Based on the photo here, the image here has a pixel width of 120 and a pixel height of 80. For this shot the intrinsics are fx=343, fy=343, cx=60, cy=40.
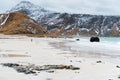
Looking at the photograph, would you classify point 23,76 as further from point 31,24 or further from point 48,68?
point 31,24

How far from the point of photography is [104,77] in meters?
17.6

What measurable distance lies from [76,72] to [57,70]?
4.20 ft

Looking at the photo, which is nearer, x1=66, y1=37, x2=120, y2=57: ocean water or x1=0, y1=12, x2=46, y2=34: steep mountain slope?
x1=66, y1=37, x2=120, y2=57: ocean water

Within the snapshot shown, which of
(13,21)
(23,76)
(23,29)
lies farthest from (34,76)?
(13,21)

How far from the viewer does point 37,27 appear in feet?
632

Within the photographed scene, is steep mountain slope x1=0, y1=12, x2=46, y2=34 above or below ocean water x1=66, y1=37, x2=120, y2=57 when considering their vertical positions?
below

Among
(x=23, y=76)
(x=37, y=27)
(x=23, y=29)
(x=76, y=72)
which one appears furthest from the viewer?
(x=37, y=27)

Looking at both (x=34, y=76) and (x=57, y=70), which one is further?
(x=57, y=70)

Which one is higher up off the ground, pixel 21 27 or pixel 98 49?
pixel 98 49

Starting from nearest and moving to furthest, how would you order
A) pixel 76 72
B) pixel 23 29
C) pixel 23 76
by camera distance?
1. pixel 23 76
2. pixel 76 72
3. pixel 23 29

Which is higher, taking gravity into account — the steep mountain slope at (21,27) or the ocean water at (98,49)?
the ocean water at (98,49)

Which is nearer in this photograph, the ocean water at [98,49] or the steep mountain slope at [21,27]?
the ocean water at [98,49]

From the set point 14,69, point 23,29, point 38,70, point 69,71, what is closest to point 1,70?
point 14,69

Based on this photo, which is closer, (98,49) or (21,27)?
(98,49)
